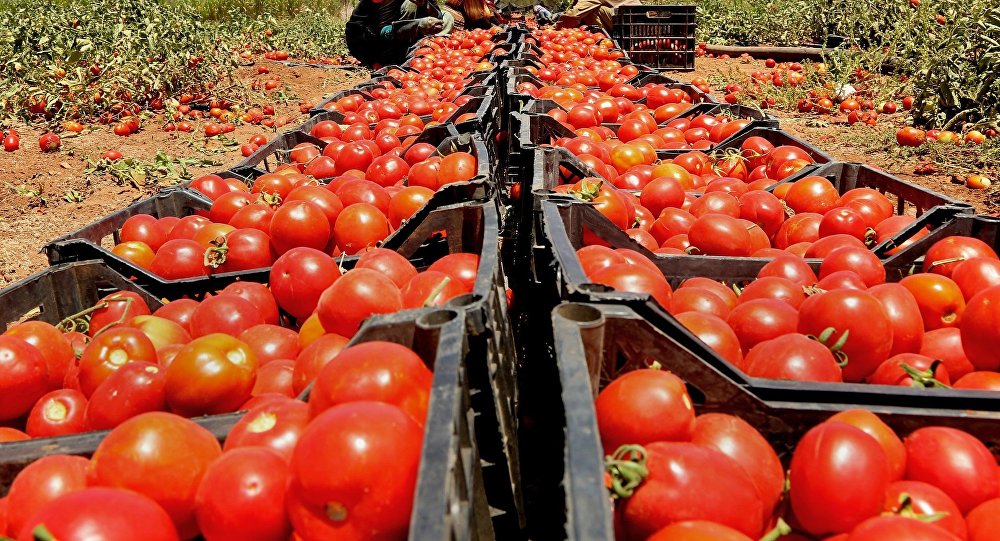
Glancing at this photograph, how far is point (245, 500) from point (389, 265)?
1.27m

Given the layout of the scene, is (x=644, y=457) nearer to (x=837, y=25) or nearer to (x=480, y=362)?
(x=480, y=362)

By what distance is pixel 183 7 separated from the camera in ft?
39.0

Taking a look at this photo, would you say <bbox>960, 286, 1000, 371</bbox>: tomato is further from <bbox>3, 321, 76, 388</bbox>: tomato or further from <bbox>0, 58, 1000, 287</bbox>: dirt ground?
<bbox>0, 58, 1000, 287</bbox>: dirt ground

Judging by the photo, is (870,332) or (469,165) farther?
(469,165)

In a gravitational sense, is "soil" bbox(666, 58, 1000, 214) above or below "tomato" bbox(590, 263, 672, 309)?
below

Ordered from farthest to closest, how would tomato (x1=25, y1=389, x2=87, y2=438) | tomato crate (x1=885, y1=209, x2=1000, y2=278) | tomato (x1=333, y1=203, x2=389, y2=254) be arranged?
tomato (x1=333, y1=203, x2=389, y2=254), tomato crate (x1=885, y1=209, x2=1000, y2=278), tomato (x1=25, y1=389, x2=87, y2=438)

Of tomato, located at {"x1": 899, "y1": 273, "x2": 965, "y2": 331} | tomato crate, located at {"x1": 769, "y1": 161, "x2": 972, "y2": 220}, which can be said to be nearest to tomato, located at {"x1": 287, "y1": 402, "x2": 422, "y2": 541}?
tomato, located at {"x1": 899, "y1": 273, "x2": 965, "y2": 331}

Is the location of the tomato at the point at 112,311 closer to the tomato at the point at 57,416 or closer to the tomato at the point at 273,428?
the tomato at the point at 57,416

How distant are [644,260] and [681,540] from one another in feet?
4.53

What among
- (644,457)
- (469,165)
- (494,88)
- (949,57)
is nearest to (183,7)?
(494,88)

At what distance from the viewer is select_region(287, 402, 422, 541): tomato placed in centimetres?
109

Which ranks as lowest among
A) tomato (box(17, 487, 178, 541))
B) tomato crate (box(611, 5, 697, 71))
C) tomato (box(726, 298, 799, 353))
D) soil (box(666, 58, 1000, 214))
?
soil (box(666, 58, 1000, 214))

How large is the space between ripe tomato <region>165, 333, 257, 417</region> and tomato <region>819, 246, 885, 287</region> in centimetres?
195

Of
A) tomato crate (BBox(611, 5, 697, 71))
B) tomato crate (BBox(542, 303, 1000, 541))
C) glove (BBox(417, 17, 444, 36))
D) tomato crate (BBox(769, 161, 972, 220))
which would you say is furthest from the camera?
glove (BBox(417, 17, 444, 36))
